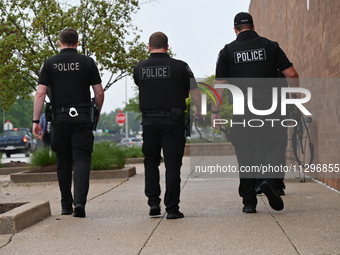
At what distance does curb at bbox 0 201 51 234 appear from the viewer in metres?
7.21

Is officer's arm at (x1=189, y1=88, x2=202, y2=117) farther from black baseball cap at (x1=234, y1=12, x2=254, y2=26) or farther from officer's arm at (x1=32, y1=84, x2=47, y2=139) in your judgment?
officer's arm at (x1=32, y1=84, x2=47, y2=139)

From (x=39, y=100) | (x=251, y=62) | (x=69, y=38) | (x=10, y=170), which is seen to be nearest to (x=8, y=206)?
(x=39, y=100)

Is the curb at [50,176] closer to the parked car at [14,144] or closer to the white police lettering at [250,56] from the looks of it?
the white police lettering at [250,56]

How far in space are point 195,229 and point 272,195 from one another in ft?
3.52

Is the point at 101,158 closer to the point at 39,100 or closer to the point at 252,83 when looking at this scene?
the point at 39,100

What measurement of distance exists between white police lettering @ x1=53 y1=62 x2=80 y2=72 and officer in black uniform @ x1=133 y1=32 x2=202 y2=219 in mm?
712

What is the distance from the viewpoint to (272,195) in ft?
25.6

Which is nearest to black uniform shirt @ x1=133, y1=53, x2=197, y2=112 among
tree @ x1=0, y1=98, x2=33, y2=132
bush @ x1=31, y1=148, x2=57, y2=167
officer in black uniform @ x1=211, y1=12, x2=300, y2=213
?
officer in black uniform @ x1=211, y1=12, x2=300, y2=213

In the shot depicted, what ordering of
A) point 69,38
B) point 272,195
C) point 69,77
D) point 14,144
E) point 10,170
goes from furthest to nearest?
point 14,144, point 10,170, point 69,38, point 69,77, point 272,195

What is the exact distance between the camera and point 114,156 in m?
16.0

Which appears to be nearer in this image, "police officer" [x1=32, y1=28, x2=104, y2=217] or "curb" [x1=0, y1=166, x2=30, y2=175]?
"police officer" [x1=32, y1=28, x2=104, y2=217]

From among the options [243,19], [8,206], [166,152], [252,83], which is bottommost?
[8,206]

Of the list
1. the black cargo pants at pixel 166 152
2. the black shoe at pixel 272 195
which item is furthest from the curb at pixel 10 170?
the black shoe at pixel 272 195

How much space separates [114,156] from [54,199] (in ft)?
17.1
